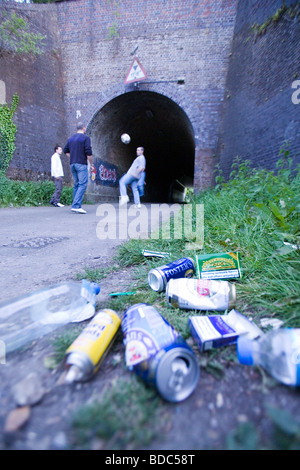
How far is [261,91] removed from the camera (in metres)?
5.81

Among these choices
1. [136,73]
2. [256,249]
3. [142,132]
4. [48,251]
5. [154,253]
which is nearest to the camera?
[256,249]

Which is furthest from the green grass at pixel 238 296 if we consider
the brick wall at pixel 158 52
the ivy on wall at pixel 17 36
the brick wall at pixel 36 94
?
the ivy on wall at pixel 17 36

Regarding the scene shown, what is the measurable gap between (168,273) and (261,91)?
6.34 meters

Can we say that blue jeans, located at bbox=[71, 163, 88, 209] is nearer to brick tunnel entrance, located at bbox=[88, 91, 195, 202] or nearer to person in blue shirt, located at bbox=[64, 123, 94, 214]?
person in blue shirt, located at bbox=[64, 123, 94, 214]

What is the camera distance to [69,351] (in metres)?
0.82

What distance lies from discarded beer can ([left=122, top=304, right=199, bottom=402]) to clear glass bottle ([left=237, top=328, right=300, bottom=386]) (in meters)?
0.21

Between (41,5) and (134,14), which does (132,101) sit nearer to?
(134,14)

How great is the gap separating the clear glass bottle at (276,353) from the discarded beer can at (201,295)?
1.08ft

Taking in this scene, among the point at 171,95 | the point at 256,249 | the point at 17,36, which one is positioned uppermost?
the point at 17,36

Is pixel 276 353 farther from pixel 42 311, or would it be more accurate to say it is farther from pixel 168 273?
pixel 42 311

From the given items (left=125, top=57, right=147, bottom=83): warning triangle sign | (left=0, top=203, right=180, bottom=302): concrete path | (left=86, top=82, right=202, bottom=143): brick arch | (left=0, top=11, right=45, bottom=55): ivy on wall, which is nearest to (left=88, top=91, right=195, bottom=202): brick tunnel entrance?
(left=86, top=82, right=202, bottom=143): brick arch

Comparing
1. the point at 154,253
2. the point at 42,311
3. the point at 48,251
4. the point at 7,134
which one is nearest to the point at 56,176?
the point at 7,134

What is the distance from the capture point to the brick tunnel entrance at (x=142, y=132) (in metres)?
8.88

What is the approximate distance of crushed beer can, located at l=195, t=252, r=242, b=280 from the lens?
1481mm
